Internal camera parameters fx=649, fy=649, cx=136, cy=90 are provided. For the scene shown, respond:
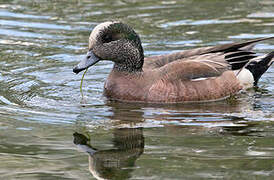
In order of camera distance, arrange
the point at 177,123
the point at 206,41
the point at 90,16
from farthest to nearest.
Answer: the point at 90,16 → the point at 206,41 → the point at 177,123

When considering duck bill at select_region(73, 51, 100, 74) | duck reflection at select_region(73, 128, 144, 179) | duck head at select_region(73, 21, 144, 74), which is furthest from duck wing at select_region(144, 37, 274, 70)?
duck reflection at select_region(73, 128, 144, 179)

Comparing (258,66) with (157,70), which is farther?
(258,66)

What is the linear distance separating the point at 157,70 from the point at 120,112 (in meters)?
1.00

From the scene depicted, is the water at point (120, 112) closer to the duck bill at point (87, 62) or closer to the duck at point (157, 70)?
the duck at point (157, 70)

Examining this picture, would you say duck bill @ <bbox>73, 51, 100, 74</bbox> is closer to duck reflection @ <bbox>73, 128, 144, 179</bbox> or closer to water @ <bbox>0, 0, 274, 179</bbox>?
water @ <bbox>0, 0, 274, 179</bbox>

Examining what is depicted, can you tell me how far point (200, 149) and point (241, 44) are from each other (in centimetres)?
336

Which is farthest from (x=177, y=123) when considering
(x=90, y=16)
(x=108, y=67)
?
(x=90, y=16)

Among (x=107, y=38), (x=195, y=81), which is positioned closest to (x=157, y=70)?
(x=195, y=81)

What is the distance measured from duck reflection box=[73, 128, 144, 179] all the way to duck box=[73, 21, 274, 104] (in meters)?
1.53

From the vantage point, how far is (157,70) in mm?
8625

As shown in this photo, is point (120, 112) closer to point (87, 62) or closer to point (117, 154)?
point (87, 62)

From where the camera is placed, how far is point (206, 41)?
11.4 metres

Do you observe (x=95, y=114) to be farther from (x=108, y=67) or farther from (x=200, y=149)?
(x=108, y=67)

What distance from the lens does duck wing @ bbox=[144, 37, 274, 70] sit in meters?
9.04
